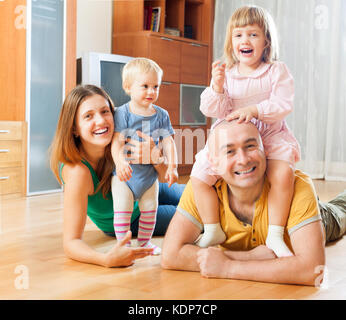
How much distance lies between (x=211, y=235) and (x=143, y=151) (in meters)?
0.44

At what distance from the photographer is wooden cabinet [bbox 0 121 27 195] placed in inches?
138

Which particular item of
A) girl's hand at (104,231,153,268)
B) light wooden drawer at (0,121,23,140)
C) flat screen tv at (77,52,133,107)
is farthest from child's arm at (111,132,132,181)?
flat screen tv at (77,52,133,107)

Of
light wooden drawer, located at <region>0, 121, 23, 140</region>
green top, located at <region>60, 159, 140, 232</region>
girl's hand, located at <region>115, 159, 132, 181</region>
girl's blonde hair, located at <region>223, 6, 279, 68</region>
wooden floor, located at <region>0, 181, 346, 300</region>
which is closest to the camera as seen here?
wooden floor, located at <region>0, 181, 346, 300</region>

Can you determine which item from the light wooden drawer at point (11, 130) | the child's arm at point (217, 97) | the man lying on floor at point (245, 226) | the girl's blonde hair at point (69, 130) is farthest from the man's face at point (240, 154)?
the light wooden drawer at point (11, 130)

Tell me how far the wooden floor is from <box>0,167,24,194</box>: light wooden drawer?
51.7 inches

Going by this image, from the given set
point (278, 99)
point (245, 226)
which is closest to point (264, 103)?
point (278, 99)

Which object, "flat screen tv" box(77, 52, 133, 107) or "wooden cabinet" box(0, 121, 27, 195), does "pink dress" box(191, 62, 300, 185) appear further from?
"flat screen tv" box(77, 52, 133, 107)

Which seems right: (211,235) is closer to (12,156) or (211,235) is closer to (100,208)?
(100,208)

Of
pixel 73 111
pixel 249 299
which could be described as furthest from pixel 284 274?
pixel 73 111

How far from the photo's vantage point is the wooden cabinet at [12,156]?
3.50 m

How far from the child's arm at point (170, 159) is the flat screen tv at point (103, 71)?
2.19m

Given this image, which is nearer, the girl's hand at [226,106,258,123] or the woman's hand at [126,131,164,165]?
the girl's hand at [226,106,258,123]

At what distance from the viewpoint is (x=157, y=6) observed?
495 centimetres
